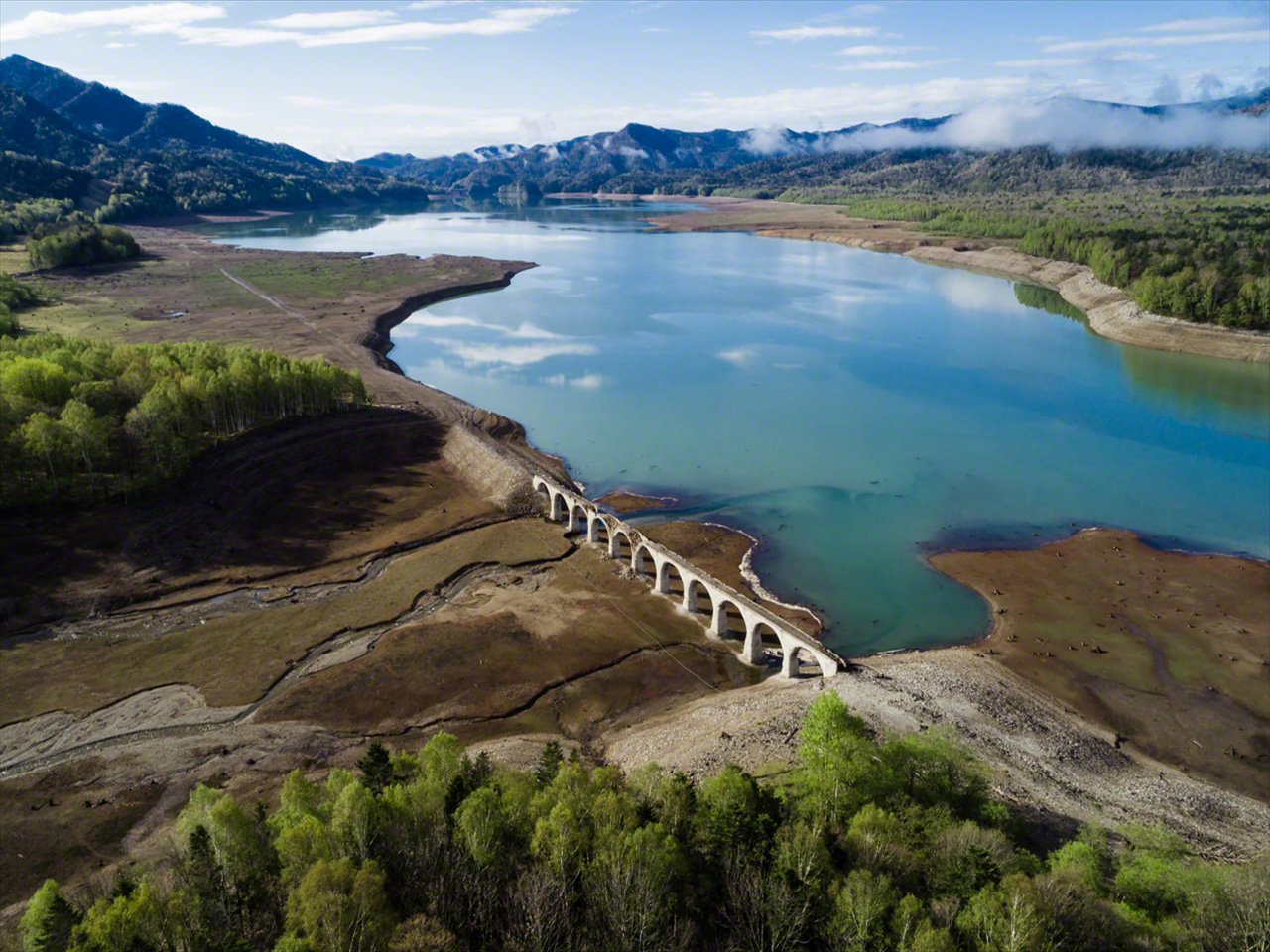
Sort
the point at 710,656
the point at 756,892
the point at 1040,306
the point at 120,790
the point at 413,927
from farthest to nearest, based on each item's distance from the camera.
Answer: the point at 1040,306 → the point at 710,656 → the point at 120,790 → the point at 756,892 → the point at 413,927

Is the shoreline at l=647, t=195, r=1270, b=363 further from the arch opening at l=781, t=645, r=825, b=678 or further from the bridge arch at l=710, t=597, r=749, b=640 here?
the arch opening at l=781, t=645, r=825, b=678

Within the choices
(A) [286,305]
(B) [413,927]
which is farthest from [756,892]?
(A) [286,305]

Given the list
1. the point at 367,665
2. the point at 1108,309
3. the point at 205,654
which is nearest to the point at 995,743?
the point at 367,665

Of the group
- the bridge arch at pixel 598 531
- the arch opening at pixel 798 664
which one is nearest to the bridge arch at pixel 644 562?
the bridge arch at pixel 598 531

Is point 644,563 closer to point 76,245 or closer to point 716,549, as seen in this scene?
point 716,549

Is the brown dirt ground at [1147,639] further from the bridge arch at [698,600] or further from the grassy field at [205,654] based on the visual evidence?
the grassy field at [205,654]

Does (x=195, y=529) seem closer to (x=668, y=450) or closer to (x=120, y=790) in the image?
(x=120, y=790)
